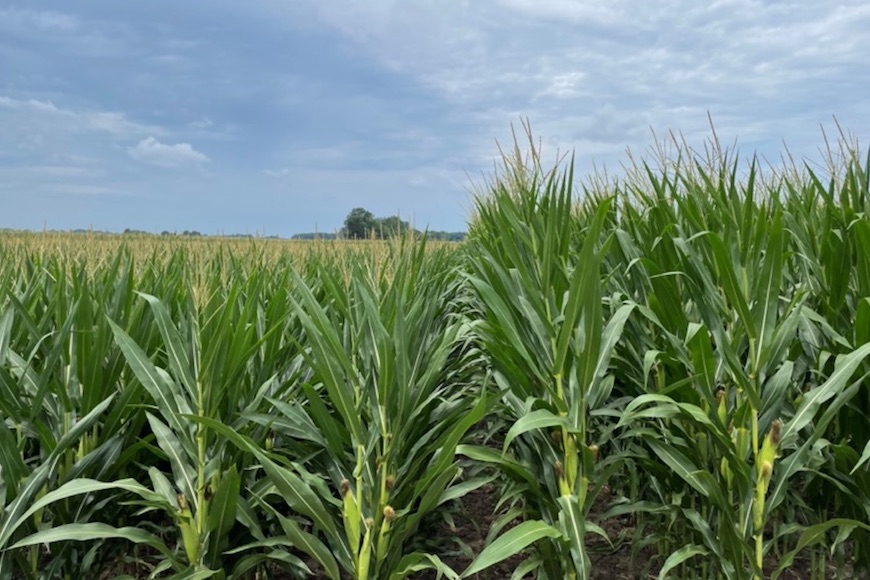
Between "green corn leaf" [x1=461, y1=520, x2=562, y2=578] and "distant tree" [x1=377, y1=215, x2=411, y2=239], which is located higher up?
"distant tree" [x1=377, y1=215, x2=411, y2=239]

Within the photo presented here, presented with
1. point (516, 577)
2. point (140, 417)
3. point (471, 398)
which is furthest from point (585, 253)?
point (140, 417)

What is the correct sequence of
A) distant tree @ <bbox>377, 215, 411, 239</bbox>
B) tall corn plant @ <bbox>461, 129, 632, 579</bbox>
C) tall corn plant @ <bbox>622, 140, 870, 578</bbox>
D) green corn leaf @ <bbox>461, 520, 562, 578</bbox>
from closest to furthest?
green corn leaf @ <bbox>461, 520, 562, 578</bbox> → tall corn plant @ <bbox>461, 129, 632, 579</bbox> → tall corn plant @ <bbox>622, 140, 870, 578</bbox> → distant tree @ <bbox>377, 215, 411, 239</bbox>

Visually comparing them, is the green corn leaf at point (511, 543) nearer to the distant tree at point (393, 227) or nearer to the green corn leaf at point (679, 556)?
the green corn leaf at point (679, 556)

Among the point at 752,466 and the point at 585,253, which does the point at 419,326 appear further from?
the point at 752,466

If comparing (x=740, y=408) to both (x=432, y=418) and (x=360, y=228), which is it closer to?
(x=432, y=418)

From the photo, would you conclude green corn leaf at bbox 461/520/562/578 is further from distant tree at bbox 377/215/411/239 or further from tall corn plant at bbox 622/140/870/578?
distant tree at bbox 377/215/411/239

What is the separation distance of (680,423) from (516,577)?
Result: 2.46ft

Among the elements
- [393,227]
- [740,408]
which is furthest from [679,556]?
[393,227]

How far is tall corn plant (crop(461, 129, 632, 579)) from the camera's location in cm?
167

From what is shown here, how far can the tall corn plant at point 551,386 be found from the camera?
1.67 m

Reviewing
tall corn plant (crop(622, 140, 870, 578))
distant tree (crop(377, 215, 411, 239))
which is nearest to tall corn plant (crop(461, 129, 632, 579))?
tall corn plant (crop(622, 140, 870, 578))

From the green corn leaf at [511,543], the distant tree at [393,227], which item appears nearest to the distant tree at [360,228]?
the distant tree at [393,227]

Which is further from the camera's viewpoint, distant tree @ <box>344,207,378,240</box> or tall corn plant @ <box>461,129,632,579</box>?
distant tree @ <box>344,207,378,240</box>

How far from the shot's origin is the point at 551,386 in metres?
1.86
